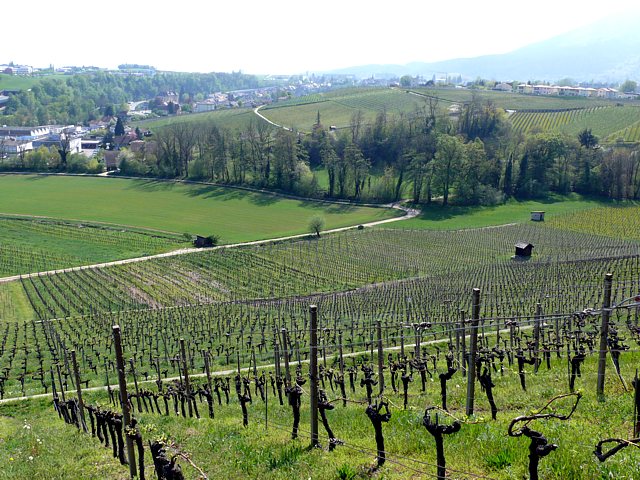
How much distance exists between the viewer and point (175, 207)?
3506 inches

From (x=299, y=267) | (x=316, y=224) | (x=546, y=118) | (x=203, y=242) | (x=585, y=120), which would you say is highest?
(x=546, y=118)

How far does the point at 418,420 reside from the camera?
11648mm

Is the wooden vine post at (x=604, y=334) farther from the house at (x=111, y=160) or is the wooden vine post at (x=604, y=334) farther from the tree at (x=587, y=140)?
the house at (x=111, y=160)

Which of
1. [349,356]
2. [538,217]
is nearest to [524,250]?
[538,217]

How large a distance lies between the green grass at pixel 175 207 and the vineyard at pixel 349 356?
12.8 metres

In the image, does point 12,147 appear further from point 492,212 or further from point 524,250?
point 524,250

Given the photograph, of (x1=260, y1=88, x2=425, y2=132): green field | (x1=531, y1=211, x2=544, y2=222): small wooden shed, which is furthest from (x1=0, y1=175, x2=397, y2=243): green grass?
(x1=260, y1=88, x2=425, y2=132): green field

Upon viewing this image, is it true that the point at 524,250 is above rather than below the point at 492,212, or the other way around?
above

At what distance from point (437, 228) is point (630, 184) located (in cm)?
3783

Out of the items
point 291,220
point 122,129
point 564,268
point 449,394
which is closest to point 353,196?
point 291,220

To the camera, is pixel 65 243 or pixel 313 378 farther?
pixel 65 243

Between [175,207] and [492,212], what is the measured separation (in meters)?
49.5

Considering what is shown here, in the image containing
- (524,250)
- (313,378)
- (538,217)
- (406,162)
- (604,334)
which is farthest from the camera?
(406,162)

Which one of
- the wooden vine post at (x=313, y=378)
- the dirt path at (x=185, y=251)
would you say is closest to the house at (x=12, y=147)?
the dirt path at (x=185, y=251)
